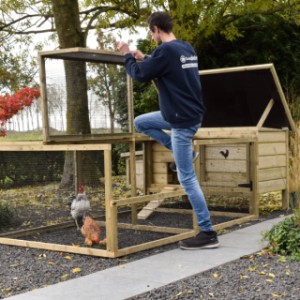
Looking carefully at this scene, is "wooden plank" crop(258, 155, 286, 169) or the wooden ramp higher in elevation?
"wooden plank" crop(258, 155, 286, 169)

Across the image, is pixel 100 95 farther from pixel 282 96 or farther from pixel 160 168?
pixel 282 96

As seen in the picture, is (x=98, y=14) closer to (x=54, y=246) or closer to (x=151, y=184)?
(x=151, y=184)

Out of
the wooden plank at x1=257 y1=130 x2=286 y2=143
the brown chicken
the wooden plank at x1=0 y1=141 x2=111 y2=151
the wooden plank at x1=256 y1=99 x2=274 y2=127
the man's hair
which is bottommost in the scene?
the brown chicken

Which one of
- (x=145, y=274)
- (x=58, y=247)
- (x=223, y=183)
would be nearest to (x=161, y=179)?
(x=223, y=183)

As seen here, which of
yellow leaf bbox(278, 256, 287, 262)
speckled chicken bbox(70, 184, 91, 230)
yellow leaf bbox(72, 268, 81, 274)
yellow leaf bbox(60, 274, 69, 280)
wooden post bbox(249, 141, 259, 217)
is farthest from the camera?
wooden post bbox(249, 141, 259, 217)

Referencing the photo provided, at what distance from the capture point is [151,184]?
24.2 ft

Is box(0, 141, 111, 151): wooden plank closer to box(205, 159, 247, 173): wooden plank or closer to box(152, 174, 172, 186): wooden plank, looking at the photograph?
box(152, 174, 172, 186): wooden plank

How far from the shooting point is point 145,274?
4.17 meters

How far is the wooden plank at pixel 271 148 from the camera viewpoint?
6938 millimetres

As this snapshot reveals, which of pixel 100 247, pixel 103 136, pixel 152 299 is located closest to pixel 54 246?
pixel 100 247

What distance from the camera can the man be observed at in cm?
469

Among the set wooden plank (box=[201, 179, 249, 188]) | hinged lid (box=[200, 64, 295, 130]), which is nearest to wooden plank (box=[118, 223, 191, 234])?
wooden plank (box=[201, 179, 249, 188])

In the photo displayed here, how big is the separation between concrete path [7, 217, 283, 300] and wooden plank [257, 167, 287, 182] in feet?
5.33

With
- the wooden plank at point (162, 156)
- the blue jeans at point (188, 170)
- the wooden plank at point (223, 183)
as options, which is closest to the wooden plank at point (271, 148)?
the wooden plank at point (223, 183)
